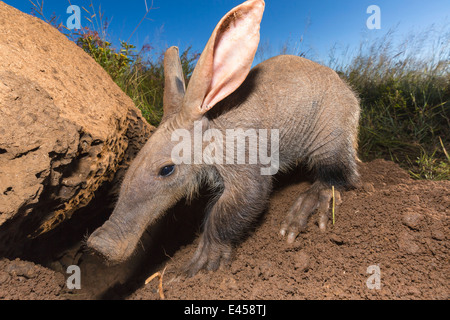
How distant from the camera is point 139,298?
2.80 meters

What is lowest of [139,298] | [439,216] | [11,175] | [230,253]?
[139,298]

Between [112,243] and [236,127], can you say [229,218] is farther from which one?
[112,243]

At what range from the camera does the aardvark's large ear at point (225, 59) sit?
245 centimetres

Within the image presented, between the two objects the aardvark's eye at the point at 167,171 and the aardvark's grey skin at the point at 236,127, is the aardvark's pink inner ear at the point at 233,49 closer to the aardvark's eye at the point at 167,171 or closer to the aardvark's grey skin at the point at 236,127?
the aardvark's grey skin at the point at 236,127

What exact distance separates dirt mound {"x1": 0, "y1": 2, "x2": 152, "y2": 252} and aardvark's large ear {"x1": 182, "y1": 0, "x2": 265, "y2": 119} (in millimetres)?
907

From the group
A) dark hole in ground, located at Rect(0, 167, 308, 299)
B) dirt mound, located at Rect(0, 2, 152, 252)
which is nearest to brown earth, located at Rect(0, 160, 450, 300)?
dark hole in ground, located at Rect(0, 167, 308, 299)

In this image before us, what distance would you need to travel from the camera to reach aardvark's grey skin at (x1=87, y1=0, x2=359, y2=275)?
2.64 meters

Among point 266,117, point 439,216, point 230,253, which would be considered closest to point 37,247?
point 230,253

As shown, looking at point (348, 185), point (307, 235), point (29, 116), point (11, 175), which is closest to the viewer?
point (11, 175)

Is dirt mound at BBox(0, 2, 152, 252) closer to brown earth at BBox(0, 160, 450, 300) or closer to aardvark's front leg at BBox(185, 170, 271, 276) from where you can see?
brown earth at BBox(0, 160, 450, 300)

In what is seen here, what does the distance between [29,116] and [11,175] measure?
449mm

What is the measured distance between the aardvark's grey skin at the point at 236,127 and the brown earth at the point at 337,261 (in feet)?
0.64

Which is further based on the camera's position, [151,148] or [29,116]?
[151,148]

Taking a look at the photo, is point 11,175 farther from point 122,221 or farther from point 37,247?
point 37,247
